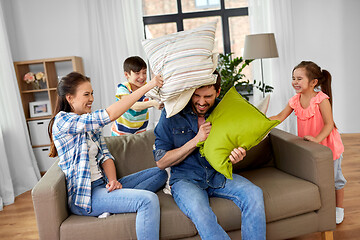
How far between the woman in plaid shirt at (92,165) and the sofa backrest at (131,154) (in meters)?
0.24

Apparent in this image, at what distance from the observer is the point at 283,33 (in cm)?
442

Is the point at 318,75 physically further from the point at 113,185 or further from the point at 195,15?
the point at 195,15

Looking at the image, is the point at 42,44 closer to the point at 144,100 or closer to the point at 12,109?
the point at 12,109

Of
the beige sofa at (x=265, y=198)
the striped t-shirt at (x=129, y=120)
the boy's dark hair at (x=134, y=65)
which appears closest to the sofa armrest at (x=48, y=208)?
the beige sofa at (x=265, y=198)

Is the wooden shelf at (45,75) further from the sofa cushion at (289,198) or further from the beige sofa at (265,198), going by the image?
the sofa cushion at (289,198)

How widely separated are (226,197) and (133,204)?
19.3 inches


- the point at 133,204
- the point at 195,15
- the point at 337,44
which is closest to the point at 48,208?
the point at 133,204

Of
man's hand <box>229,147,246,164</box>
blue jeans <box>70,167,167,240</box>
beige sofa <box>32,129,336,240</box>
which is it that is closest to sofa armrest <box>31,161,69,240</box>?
beige sofa <box>32,129,336,240</box>

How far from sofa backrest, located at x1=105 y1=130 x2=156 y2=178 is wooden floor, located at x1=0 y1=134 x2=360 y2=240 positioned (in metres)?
0.94

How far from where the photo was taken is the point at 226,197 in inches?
70.6

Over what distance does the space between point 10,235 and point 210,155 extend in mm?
1834

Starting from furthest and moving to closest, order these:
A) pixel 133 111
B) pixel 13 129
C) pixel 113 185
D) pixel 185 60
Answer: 1. pixel 13 129
2. pixel 133 111
3. pixel 113 185
4. pixel 185 60

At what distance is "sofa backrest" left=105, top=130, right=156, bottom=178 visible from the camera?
7.18ft

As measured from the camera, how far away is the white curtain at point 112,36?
14.2 ft
